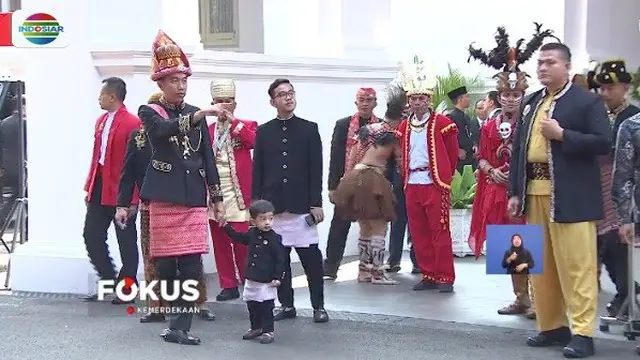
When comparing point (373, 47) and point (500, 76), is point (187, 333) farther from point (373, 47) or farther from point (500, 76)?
point (373, 47)

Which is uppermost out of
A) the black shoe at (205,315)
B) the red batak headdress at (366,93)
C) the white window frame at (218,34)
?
the white window frame at (218,34)

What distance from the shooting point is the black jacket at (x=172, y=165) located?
25.3 ft

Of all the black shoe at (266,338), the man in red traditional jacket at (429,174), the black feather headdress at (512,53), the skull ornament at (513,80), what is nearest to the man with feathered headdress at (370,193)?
the man in red traditional jacket at (429,174)

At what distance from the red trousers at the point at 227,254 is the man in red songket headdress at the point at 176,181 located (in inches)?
69.0

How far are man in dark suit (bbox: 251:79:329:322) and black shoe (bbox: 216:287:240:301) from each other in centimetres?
103

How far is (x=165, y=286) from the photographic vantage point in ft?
26.7

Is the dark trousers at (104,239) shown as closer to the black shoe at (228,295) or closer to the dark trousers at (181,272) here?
the black shoe at (228,295)

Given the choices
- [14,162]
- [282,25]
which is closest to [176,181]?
[14,162]

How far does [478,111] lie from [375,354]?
23.3 feet

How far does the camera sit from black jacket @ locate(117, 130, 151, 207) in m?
8.48

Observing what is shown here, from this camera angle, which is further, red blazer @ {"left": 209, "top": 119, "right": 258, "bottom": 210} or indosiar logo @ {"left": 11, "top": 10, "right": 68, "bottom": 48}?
indosiar logo @ {"left": 11, "top": 10, "right": 68, "bottom": 48}

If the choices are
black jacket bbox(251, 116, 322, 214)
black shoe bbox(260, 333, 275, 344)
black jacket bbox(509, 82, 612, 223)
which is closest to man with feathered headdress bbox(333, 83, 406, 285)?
black jacket bbox(251, 116, 322, 214)

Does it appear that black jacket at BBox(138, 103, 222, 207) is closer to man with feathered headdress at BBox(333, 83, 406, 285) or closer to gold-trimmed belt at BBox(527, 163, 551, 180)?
gold-trimmed belt at BBox(527, 163, 551, 180)

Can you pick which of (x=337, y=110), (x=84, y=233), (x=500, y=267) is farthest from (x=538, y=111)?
(x=337, y=110)
